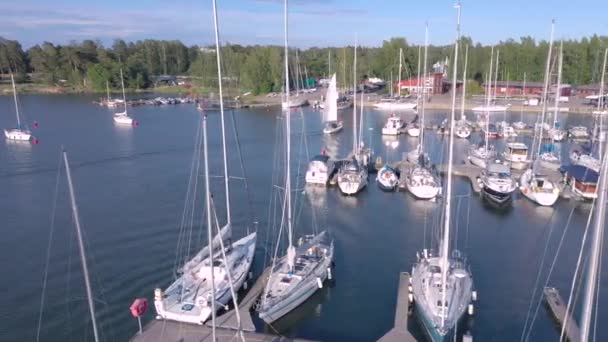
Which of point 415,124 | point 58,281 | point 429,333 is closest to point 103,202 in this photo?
point 58,281

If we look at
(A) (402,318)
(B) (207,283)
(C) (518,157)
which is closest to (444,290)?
(A) (402,318)

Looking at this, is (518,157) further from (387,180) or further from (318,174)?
(318,174)

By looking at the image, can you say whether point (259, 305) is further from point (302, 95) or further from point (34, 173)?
point (302, 95)

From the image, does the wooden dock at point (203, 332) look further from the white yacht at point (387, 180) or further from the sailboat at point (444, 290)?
the white yacht at point (387, 180)

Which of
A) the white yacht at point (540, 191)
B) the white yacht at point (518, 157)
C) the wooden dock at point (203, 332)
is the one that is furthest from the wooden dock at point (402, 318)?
the white yacht at point (518, 157)

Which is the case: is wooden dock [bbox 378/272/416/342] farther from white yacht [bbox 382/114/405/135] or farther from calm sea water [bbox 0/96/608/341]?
white yacht [bbox 382/114/405/135]
